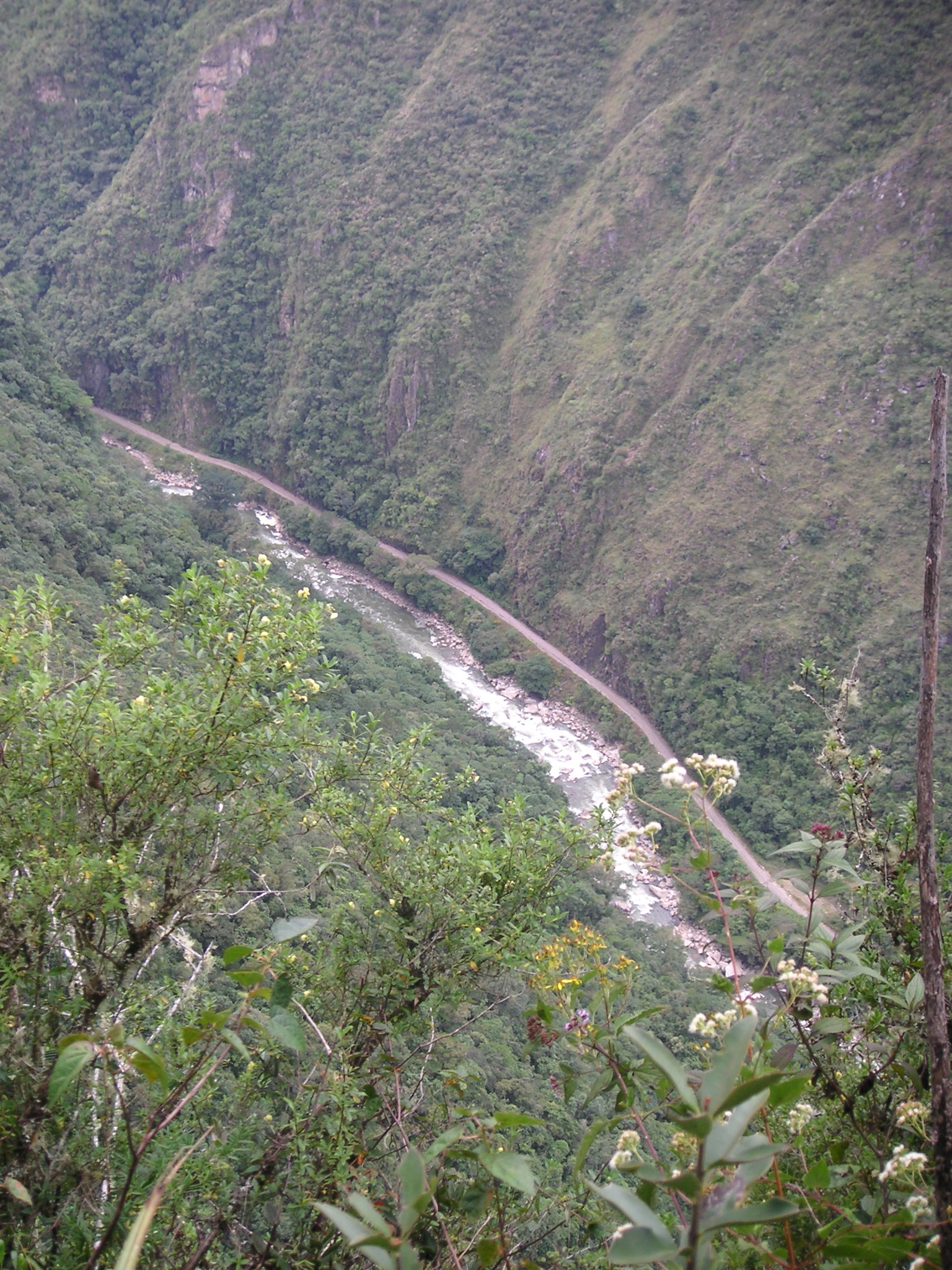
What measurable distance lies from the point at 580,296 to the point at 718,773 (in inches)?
1775

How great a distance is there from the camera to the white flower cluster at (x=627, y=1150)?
6.11 ft

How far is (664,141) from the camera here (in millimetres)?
42969

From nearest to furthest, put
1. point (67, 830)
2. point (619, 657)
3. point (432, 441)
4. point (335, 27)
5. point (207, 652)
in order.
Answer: point (67, 830), point (207, 652), point (619, 657), point (432, 441), point (335, 27)

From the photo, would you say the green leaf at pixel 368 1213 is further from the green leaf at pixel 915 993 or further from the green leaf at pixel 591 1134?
the green leaf at pixel 915 993

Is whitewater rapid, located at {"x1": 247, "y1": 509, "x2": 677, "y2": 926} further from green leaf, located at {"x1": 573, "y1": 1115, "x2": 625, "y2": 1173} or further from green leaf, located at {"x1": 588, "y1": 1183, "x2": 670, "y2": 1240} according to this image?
green leaf, located at {"x1": 588, "y1": 1183, "x2": 670, "y2": 1240}

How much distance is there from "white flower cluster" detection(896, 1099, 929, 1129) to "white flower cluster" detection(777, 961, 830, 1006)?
31cm

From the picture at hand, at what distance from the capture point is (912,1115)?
2102 mm

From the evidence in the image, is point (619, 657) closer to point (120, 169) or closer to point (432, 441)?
point (432, 441)

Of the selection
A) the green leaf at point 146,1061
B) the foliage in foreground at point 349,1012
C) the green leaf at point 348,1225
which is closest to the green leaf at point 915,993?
the foliage in foreground at point 349,1012

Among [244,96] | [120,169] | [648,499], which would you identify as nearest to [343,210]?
[244,96]

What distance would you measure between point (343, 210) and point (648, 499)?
28.8 m

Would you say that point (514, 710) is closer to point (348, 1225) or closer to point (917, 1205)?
point (917, 1205)

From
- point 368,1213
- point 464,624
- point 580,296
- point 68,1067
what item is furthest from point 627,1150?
point 580,296

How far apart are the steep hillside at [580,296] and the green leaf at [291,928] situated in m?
28.8
